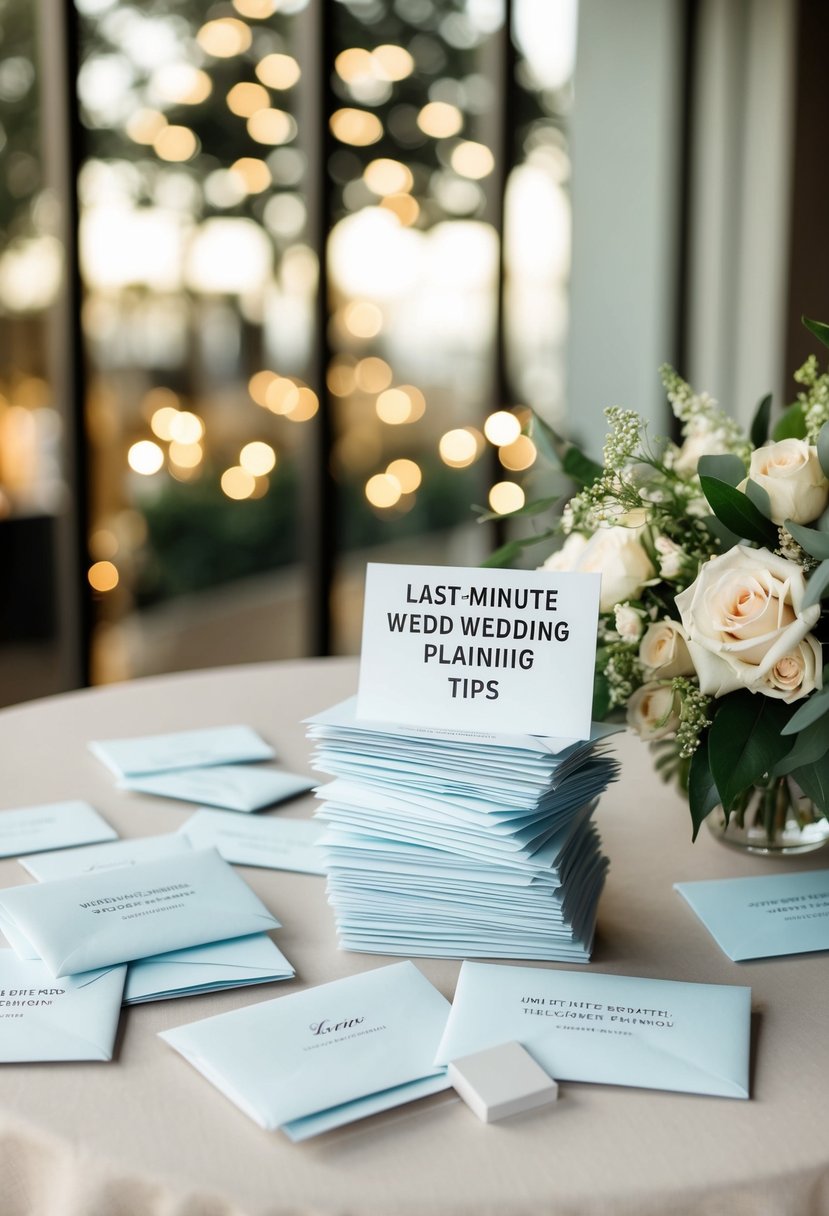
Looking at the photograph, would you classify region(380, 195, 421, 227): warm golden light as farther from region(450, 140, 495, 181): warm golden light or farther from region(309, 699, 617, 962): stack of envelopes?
region(309, 699, 617, 962): stack of envelopes

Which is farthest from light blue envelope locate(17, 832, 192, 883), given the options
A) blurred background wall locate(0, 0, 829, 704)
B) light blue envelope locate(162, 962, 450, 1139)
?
blurred background wall locate(0, 0, 829, 704)

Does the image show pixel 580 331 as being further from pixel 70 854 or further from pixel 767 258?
pixel 70 854

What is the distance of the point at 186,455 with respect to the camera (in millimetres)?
3141

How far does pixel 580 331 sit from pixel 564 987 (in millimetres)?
3320

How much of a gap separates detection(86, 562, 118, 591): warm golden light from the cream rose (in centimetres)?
217

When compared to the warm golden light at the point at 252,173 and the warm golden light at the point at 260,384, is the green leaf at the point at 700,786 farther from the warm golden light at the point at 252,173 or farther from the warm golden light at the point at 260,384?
the warm golden light at the point at 252,173

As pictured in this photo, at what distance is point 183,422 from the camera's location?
3.12 meters

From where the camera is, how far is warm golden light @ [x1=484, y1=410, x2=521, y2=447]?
12.4 feet

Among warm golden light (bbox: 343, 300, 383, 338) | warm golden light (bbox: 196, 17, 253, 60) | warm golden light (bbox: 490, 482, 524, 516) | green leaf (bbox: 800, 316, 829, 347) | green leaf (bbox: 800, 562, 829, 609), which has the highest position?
warm golden light (bbox: 196, 17, 253, 60)

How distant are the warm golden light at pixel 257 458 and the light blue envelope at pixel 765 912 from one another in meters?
2.47

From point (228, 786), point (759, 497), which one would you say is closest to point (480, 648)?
point (759, 497)

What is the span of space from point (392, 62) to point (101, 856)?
306cm

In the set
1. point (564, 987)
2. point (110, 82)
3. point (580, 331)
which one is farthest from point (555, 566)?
point (580, 331)

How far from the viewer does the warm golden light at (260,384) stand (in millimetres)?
3232
